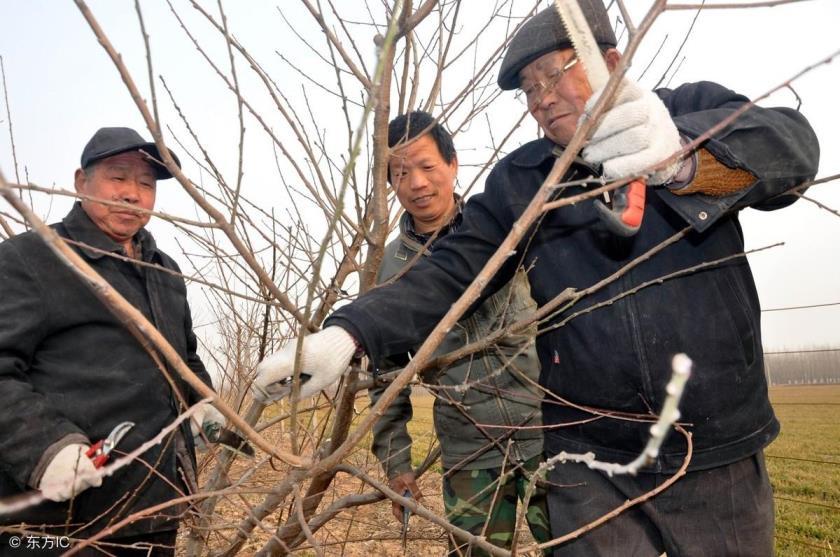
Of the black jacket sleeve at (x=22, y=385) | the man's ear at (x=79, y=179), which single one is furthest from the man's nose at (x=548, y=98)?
the man's ear at (x=79, y=179)

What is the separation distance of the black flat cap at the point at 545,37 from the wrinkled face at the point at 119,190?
1307mm

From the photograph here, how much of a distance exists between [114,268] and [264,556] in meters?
1.06

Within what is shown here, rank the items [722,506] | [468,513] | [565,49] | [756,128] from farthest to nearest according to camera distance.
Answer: [468,513] < [565,49] < [722,506] < [756,128]

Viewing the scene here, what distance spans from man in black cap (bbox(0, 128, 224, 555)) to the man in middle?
80 centimetres

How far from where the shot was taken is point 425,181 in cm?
226

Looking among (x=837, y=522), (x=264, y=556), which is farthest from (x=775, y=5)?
(x=837, y=522)

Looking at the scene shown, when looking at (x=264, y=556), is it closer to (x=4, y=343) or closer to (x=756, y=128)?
(x=4, y=343)

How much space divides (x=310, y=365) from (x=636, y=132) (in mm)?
813

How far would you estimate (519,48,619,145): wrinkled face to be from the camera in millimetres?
1545

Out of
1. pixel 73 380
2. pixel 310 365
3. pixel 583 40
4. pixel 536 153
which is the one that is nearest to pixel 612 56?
pixel 536 153

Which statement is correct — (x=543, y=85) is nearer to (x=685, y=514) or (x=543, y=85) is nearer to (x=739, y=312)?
(x=739, y=312)

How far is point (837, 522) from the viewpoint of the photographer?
7.30 m

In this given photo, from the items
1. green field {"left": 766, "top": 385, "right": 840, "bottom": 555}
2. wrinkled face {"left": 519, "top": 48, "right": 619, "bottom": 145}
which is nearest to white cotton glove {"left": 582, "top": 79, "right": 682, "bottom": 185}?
wrinkled face {"left": 519, "top": 48, "right": 619, "bottom": 145}

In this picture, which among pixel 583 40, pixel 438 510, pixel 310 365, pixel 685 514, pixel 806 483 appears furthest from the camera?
pixel 806 483
